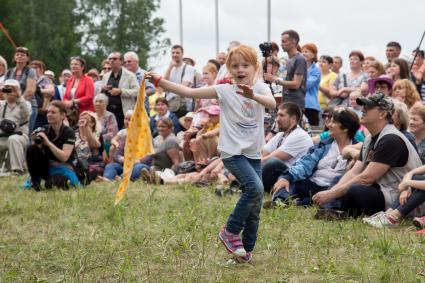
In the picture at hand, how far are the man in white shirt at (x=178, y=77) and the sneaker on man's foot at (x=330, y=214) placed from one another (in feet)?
19.1

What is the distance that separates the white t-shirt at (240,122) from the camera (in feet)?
18.3

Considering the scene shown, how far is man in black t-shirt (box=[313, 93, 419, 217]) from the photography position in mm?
7160

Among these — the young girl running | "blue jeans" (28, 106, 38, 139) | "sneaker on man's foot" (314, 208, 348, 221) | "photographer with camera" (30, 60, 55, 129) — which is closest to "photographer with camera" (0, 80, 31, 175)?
"blue jeans" (28, 106, 38, 139)

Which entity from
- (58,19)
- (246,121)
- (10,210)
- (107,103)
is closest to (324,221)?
(246,121)

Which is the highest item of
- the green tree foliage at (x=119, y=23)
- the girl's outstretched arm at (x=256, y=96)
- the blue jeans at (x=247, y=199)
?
the girl's outstretched arm at (x=256, y=96)

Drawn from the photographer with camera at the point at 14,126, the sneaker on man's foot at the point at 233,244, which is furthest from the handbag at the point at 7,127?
the sneaker on man's foot at the point at 233,244

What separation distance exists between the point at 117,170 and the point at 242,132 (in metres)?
6.37

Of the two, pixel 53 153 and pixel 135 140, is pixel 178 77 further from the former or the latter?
pixel 135 140

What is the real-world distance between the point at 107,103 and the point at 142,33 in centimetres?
4269

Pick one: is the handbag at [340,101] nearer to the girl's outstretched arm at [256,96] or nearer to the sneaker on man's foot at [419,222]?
the sneaker on man's foot at [419,222]

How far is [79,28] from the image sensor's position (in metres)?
53.8

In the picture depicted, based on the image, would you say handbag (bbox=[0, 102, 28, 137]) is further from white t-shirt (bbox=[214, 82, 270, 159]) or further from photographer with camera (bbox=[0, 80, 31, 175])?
white t-shirt (bbox=[214, 82, 270, 159])

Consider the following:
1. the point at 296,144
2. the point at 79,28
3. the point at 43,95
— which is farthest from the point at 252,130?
the point at 79,28

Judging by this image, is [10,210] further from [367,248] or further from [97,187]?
[367,248]
